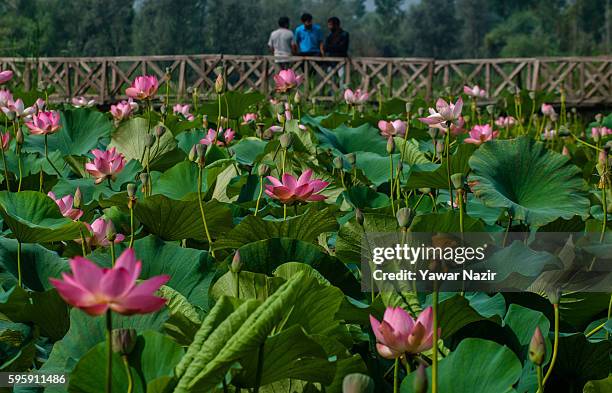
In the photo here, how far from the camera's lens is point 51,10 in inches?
1783

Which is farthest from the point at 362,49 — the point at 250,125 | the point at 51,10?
the point at 250,125

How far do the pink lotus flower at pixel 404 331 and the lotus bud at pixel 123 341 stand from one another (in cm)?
19

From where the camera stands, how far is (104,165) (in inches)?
55.4

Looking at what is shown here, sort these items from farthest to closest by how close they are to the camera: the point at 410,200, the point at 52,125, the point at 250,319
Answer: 1. the point at 52,125
2. the point at 410,200
3. the point at 250,319

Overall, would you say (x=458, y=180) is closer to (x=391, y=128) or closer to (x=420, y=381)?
(x=420, y=381)

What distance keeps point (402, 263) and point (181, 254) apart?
0.78 ft

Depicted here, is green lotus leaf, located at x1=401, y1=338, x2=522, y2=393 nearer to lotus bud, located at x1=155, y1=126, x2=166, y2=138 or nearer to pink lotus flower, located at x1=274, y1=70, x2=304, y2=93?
lotus bud, located at x1=155, y1=126, x2=166, y2=138

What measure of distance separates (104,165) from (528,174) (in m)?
0.66

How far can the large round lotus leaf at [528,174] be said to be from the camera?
4.42 feet

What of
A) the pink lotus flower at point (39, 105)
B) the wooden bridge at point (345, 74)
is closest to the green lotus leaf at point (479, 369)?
the pink lotus flower at point (39, 105)

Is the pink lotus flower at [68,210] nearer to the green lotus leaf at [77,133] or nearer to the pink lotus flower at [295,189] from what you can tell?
the pink lotus flower at [295,189]

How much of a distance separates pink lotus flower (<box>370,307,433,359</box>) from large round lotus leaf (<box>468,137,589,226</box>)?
66 cm

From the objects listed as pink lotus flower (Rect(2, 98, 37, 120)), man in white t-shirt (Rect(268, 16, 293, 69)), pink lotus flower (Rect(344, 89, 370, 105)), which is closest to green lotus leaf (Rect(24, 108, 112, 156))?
pink lotus flower (Rect(2, 98, 37, 120))

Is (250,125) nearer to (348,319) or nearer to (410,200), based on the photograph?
(410,200)
